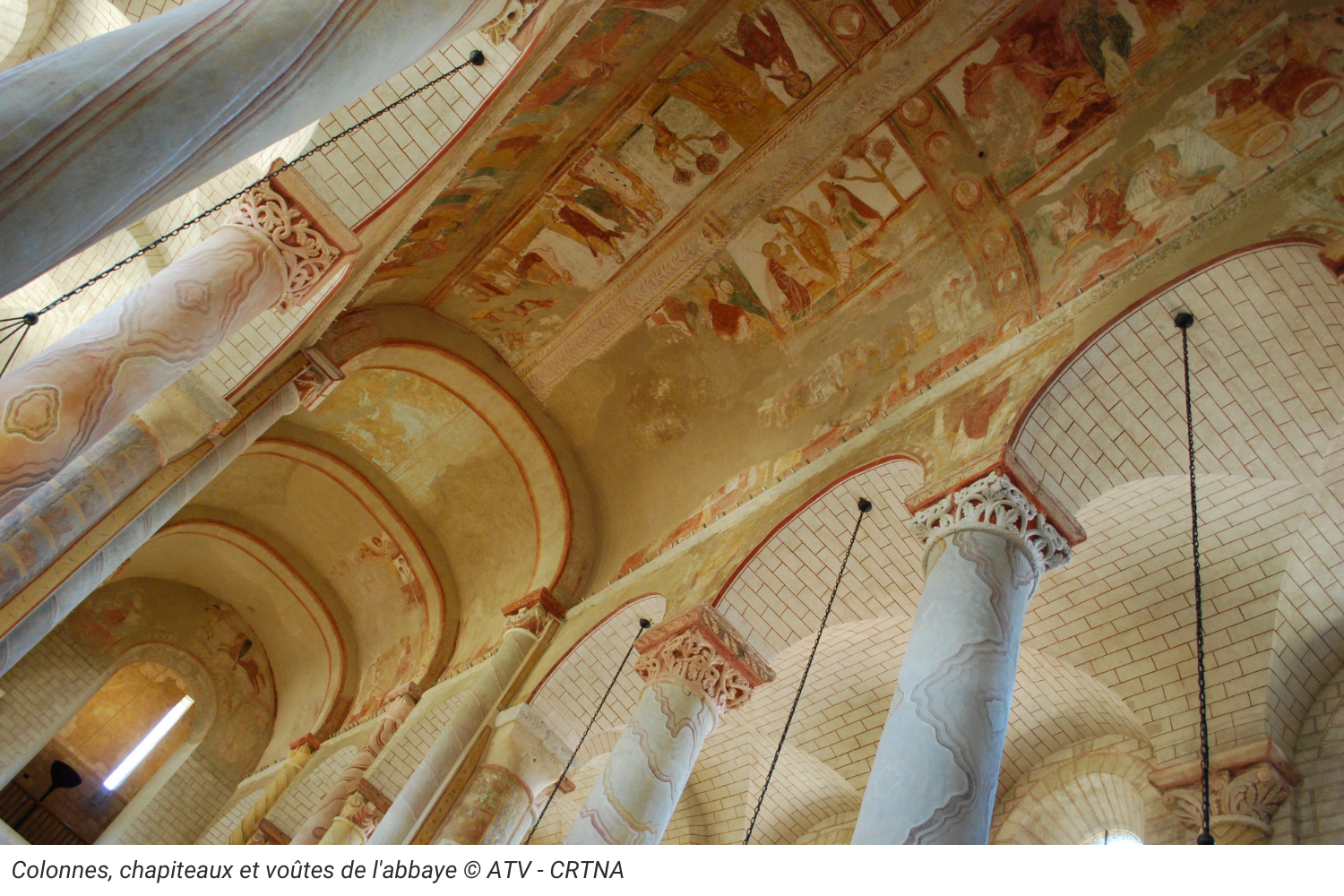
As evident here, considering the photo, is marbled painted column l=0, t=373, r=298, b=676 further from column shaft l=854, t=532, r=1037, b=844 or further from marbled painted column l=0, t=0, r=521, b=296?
column shaft l=854, t=532, r=1037, b=844

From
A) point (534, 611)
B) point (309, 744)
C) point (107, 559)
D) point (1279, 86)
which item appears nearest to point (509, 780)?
point (534, 611)

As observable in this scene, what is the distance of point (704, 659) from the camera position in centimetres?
701

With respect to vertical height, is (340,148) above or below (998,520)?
above

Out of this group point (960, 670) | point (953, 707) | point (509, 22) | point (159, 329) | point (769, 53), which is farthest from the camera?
point (769, 53)

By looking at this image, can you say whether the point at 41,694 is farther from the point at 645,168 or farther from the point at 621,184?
the point at 645,168

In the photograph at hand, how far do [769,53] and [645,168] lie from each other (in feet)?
5.04

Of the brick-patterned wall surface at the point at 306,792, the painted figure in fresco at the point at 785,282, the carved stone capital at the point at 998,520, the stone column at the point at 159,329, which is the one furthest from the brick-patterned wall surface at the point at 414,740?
the carved stone capital at the point at 998,520

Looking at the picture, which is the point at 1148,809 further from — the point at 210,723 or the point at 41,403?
the point at 210,723

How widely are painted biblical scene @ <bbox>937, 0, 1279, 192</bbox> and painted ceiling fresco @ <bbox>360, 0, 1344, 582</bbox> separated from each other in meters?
0.02

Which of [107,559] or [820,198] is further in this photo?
[820,198]

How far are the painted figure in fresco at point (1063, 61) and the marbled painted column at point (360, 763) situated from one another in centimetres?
828

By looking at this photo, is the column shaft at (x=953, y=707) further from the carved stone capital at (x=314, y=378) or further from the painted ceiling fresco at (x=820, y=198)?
the carved stone capital at (x=314, y=378)

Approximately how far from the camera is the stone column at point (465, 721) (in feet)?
26.4

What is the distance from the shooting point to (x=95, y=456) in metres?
5.74
